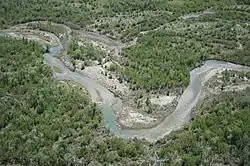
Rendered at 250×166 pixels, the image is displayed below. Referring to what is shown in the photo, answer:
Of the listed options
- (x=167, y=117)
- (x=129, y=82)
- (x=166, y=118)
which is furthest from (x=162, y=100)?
(x=129, y=82)

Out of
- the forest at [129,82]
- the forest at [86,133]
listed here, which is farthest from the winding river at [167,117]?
the forest at [86,133]

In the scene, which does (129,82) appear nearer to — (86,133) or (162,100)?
(162,100)

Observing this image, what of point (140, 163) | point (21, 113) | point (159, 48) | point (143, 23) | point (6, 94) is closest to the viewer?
point (140, 163)

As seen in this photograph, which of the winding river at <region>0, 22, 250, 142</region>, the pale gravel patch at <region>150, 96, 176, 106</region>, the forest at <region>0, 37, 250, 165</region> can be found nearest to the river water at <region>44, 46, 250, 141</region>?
the winding river at <region>0, 22, 250, 142</region>

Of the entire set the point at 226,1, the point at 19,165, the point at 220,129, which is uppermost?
the point at 226,1

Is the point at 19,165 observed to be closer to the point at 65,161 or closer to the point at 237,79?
the point at 65,161

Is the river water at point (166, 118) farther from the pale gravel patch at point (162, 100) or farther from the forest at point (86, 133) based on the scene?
the forest at point (86, 133)

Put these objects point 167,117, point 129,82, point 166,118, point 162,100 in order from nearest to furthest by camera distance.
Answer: point 166,118 → point 167,117 → point 162,100 → point 129,82

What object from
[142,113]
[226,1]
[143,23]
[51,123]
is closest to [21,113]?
[51,123]

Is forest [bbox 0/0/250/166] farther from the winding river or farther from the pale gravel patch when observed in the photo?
the pale gravel patch
